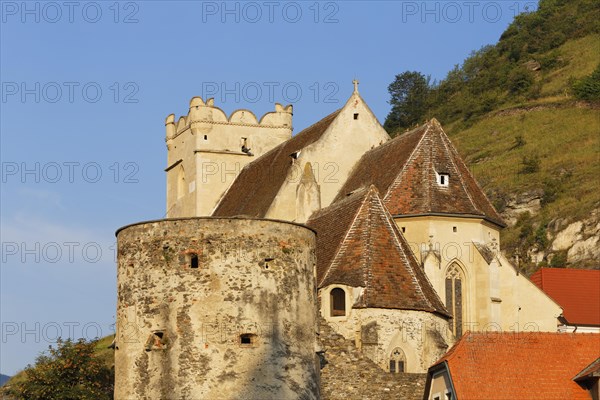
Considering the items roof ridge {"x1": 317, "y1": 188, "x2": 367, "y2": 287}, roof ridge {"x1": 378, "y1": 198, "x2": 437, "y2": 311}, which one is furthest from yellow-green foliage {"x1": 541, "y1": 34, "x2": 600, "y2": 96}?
roof ridge {"x1": 317, "y1": 188, "x2": 367, "y2": 287}

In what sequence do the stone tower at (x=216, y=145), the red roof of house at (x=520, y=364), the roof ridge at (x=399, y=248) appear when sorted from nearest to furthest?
the red roof of house at (x=520, y=364)
the roof ridge at (x=399, y=248)
the stone tower at (x=216, y=145)

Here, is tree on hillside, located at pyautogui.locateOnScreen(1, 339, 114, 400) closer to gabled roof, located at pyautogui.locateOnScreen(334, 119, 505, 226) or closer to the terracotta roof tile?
gabled roof, located at pyautogui.locateOnScreen(334, 119, 505, 226)

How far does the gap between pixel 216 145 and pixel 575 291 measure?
1827cm

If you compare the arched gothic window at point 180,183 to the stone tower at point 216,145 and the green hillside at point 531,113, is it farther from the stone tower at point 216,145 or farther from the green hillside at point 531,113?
the green hillside at point 531,113

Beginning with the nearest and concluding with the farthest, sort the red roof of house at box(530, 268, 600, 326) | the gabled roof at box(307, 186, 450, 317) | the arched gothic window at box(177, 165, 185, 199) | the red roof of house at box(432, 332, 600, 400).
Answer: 1. the red roof of house at box(432, 332, 600, 400)
2. the gabled roof at box(307, 186, 450, 317)
3. the red roof of house at box(530, 268, 600, 326)
4. the arched gothic window at box(177, 165, 185, 199)

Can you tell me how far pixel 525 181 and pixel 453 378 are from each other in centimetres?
5745

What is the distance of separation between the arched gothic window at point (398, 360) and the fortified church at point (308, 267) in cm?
3

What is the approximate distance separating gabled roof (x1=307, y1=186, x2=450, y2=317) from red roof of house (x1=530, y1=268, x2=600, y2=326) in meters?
15.6

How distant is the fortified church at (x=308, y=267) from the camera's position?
31000mm

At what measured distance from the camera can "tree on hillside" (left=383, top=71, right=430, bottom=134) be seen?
114562 mm

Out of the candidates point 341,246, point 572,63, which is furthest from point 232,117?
point 572,63

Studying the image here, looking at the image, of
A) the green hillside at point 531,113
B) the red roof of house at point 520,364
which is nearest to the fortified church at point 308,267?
the red roof of house at point 520,364

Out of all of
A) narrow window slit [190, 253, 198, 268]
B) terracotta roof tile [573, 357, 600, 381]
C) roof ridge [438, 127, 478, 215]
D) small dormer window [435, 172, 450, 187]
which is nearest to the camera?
narrow window slit [190, 253, 198, 268]

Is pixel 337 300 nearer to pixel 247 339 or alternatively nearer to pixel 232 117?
pixel 247 339
